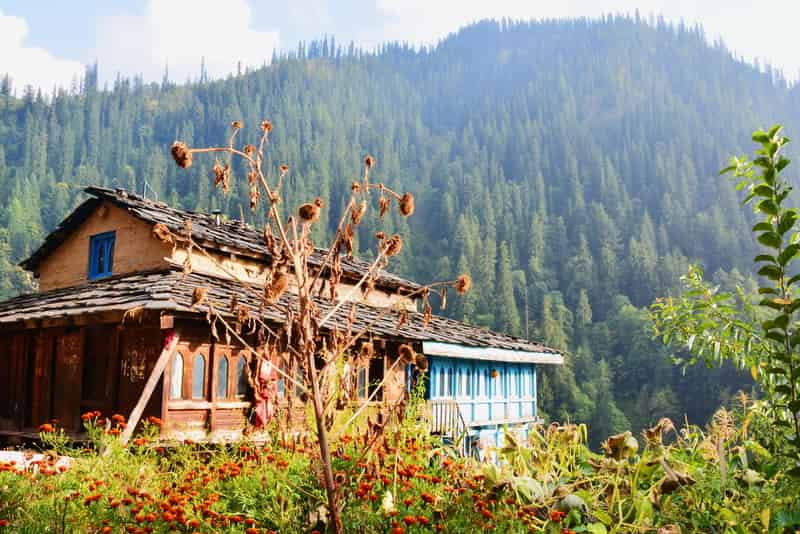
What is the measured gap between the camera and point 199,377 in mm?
11555

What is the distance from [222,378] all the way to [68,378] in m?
2.92

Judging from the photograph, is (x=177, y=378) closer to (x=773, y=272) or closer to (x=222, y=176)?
(x=222, y=176)

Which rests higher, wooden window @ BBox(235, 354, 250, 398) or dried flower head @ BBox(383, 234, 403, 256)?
dried flower head @ BBox(383, 234, 403, 256)

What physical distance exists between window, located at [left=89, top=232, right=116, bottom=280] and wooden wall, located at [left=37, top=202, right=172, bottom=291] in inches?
5.9

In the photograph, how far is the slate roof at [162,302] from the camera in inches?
408

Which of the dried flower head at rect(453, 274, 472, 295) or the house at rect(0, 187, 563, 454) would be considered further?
the house at rect(0, 187, 563, 454)

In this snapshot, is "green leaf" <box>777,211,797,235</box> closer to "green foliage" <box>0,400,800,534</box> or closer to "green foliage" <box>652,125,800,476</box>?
"green foliage" <box>652,125,800,476</box>

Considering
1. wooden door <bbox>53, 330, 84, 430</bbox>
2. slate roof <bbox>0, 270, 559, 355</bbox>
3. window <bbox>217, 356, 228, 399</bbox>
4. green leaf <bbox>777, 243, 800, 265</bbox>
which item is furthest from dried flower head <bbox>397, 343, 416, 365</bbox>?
wooden door <bbox>53, 330, 84, 430</bbox>

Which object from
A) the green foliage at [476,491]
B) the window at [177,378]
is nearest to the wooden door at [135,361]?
the window at [177,378]

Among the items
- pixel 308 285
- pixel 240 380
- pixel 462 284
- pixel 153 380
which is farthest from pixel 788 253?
pixel 240 380

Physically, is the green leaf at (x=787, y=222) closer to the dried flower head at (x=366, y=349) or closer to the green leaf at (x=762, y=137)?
the green leaf at (x=762, y=137)

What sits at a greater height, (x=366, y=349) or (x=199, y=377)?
(x=366, y=349)

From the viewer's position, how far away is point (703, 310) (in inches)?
188

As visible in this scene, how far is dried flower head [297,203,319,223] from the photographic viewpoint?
304cm
